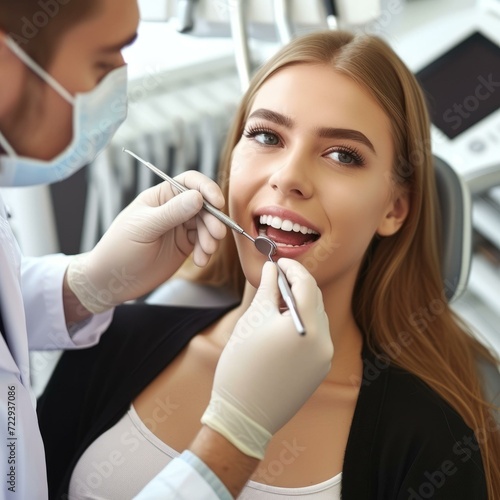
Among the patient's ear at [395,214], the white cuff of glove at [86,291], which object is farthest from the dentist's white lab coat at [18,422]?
the patient's ear at [395,214]

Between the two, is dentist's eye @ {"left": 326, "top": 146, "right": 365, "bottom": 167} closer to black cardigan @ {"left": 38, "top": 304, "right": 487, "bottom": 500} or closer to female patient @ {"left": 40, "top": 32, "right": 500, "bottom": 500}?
female patient @ {"left": 40, "top": 32, "right": 500, "bottom": 500}

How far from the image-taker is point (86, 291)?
1.16 m

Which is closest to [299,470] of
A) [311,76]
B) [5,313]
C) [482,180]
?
[5,313]

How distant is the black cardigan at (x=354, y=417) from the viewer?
40.6 inches

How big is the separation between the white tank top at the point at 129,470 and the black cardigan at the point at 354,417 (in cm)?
2

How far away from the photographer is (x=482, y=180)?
1.54 meters

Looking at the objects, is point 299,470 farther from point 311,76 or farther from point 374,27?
point 374,27

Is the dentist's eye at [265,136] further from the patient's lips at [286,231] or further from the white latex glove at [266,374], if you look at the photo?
the white latex glove at [266,374]

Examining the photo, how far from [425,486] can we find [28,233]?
3.24 ft

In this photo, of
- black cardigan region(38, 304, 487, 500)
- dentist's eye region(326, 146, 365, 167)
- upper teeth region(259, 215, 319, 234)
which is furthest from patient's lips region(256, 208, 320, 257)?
black cardigan region(38, 304, 487, 500)

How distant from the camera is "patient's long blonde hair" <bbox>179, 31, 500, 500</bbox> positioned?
1134mm

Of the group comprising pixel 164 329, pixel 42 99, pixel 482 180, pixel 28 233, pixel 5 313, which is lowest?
pixel 28 233

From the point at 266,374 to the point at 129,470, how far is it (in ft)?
1.10

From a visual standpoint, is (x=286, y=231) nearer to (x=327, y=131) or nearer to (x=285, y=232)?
(x=285, y=232)
